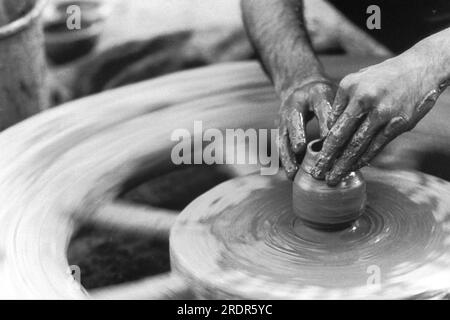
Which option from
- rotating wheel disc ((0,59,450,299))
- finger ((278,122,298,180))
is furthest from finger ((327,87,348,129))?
rotating wheel disc ((0,59,450,299))

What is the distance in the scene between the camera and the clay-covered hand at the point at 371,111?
4.25 feet

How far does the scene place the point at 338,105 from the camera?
133 centimetres

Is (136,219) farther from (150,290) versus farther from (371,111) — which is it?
(371,111)

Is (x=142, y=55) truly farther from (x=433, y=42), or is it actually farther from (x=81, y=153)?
(x=433, y=42)

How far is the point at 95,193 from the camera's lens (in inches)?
66.3

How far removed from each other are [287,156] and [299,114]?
0.10 m

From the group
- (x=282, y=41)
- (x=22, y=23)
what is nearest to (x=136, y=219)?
(x=282, y=41)

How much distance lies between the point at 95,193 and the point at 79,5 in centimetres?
118

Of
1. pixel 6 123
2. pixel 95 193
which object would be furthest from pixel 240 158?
pixel 6 123

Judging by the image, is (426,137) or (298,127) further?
(426,137)

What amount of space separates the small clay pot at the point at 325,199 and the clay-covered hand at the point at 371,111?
26mm

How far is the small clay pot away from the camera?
54.4 inches

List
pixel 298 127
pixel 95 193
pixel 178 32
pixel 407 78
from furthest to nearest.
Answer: pixel 178 32, pixel 95 193, pixel 298 127, pixel 407 78

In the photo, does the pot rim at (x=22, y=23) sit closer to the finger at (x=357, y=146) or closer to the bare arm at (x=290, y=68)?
the bare arm at (x=290, y=68)
